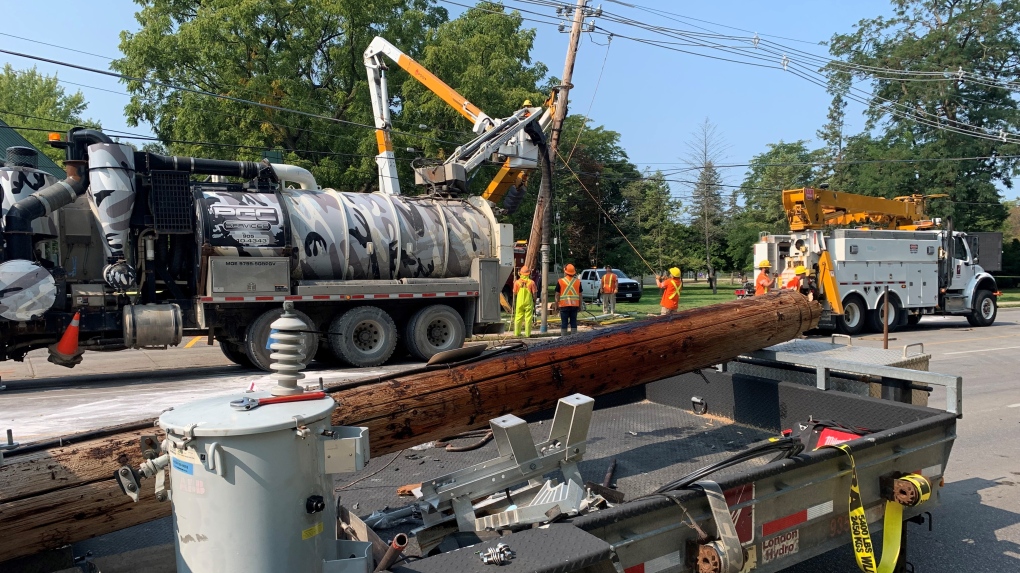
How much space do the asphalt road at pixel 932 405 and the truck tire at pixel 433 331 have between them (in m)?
0.49

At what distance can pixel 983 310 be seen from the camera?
2025 centimetres

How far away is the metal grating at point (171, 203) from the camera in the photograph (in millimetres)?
11609

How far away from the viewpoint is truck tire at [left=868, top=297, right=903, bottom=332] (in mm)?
17984

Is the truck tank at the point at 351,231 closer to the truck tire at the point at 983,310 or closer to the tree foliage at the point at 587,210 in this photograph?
the truck tire at the point at 983,310

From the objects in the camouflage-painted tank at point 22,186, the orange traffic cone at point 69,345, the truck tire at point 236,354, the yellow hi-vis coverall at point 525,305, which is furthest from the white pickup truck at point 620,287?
the camouflage-painted tank at point 22,186

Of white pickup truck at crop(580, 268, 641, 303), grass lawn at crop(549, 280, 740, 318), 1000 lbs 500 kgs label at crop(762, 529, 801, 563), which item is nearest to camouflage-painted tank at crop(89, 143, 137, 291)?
1000 lbs 500 kgs label at crop(762, 529, 801, 563)

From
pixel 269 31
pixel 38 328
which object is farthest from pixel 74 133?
pixel 269 31

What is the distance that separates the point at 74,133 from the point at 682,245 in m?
40.7

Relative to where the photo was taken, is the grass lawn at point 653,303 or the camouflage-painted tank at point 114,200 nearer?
the camouflage-painted tank at point 114,200

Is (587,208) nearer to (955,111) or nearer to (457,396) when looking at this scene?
(955,111)

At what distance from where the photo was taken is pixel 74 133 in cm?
1129

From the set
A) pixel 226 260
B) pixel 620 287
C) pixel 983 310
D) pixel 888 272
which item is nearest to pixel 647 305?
pixel 620 287

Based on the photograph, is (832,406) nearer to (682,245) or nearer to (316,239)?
(316,239)

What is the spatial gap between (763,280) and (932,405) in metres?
8.83
